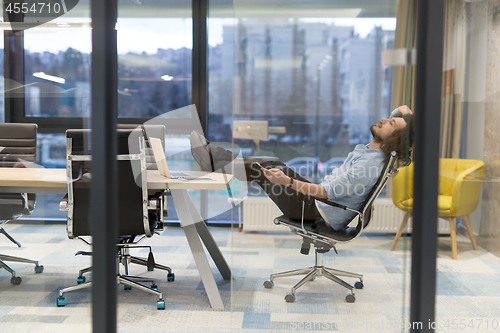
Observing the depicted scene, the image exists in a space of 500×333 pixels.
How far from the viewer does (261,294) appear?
7.70 ft

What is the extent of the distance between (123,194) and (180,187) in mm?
329

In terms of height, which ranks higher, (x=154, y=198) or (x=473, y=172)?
(x=473, y=172)

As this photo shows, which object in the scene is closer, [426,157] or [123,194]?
[426,157]

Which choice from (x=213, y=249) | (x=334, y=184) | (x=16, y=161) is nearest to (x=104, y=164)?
(x=334, y=184)

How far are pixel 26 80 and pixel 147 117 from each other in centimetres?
121

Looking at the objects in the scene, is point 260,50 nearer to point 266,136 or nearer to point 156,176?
point 266,136

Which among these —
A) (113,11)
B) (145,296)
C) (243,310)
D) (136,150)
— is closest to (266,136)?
(136,150)

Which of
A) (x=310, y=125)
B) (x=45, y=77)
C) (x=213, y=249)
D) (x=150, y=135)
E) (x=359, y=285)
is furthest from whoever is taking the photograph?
(x=45, y=77)

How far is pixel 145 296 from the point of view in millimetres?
2441

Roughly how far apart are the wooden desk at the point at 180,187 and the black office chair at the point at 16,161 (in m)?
0.13

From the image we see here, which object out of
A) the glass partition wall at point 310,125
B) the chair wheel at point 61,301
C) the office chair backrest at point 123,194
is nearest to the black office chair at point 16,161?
the chair wheel at point 61,301

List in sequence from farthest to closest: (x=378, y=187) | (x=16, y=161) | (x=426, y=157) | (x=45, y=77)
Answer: (x=45, y=77) < (x=16, y=161) < (x=378, y=187) < (x=426, y=157)

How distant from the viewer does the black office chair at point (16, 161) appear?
245cm

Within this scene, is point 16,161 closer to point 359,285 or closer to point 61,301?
point 61,301
